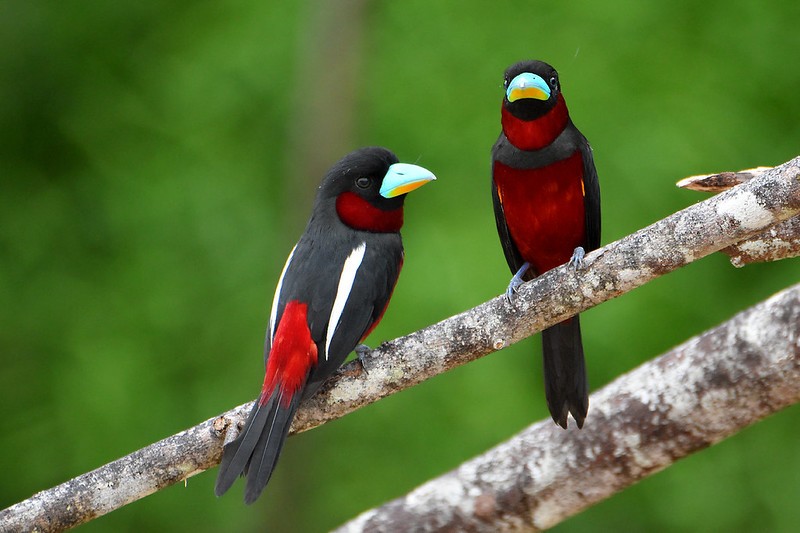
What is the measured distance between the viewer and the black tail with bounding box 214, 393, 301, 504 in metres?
2.39

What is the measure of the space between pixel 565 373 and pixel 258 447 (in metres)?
1.03

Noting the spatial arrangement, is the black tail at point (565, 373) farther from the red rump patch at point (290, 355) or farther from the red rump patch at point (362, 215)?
the red rump patch at point (290, 355)

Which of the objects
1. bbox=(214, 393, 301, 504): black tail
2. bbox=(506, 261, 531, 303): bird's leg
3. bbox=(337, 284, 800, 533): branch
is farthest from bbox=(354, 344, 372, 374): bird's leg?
bbox=(337, 284, 800, 533): branch

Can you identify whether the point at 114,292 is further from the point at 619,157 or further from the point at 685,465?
the point at 685,465

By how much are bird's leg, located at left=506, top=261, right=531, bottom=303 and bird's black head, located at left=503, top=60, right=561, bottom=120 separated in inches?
18.0

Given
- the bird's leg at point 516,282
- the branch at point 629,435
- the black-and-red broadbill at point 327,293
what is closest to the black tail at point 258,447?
the black-and-red broadbill at point 327,293

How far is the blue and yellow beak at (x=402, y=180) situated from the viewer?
2.80 meters

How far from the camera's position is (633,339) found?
451cm

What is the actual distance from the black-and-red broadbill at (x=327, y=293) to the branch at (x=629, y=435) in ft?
2.66

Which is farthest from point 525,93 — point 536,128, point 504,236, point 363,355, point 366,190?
point 363,355

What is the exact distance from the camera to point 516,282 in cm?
292

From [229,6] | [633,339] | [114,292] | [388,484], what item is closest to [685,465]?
[633,339]

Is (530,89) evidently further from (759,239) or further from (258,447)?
(258,447)

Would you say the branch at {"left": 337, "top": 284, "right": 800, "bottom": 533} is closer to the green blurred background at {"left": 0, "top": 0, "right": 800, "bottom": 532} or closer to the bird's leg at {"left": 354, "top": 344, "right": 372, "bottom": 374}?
the bird's leg at {"left": 354, "top": 344, "right": 372, "bottom": 374}
